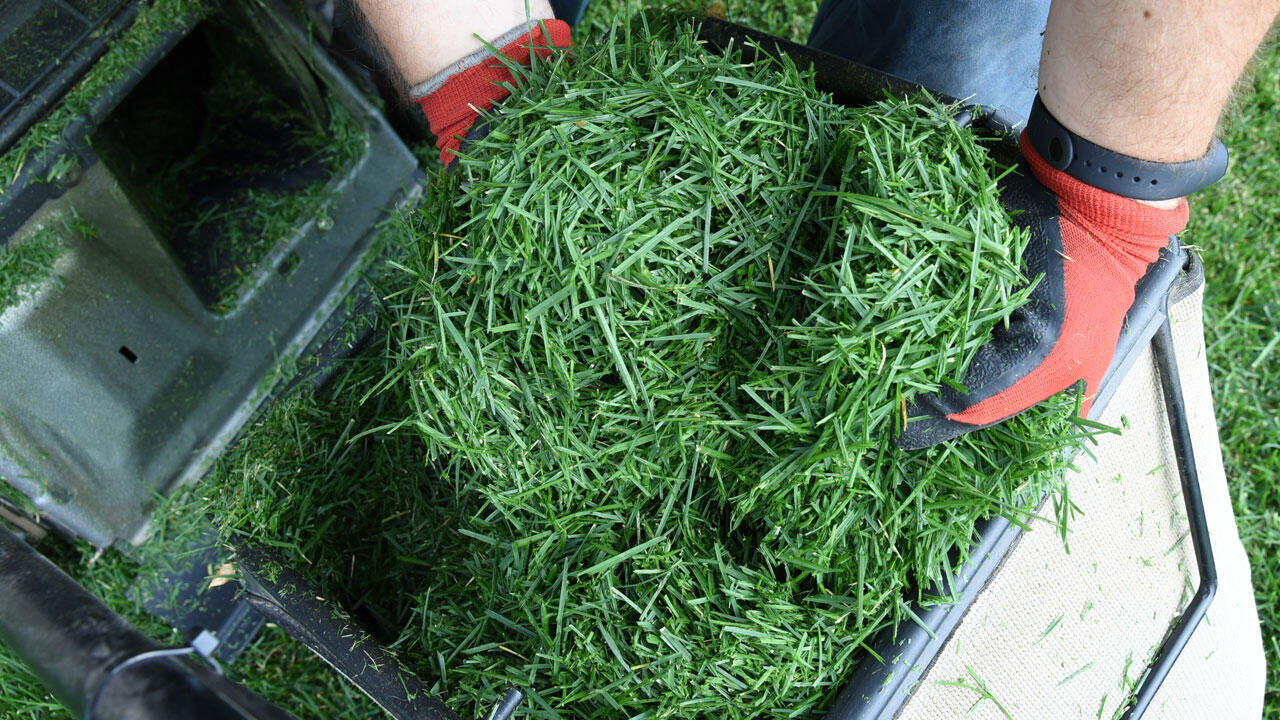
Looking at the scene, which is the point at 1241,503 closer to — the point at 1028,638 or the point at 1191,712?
the point at 1191,712

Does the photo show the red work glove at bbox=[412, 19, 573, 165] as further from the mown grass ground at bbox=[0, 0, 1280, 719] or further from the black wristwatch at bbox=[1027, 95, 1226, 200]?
the black wristwatch at bbox=[1027, 95, 1226, 200]

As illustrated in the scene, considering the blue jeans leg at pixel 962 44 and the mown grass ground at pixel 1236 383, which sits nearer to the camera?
the blue jeans leg at pixel 962 44

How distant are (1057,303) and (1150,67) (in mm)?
237

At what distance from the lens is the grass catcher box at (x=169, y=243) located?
1.22 meters

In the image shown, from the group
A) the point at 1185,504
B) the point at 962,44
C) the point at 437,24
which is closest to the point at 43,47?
the point at 437,24

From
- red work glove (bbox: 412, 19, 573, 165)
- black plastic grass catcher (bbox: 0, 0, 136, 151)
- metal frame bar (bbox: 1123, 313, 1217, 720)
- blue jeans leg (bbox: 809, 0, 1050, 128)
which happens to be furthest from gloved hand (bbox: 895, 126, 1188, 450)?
black plastic grass catcher (bbox: 0, 0, 136, 151)

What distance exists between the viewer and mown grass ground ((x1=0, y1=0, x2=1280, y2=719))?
1480mm

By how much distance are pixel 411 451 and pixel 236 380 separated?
1.71 ft

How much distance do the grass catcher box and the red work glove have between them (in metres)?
0.44

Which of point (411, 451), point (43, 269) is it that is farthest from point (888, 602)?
point (43, 269)

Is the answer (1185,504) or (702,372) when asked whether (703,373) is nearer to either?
(702,372)

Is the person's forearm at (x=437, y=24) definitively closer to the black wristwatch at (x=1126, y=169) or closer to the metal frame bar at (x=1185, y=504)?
the black wristwatch at (x=1126, y=169)

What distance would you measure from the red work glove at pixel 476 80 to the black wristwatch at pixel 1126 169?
60cm

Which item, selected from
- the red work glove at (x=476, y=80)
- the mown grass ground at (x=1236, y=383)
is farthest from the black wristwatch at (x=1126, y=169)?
the mown grass ground at (x=1236, y=383)
